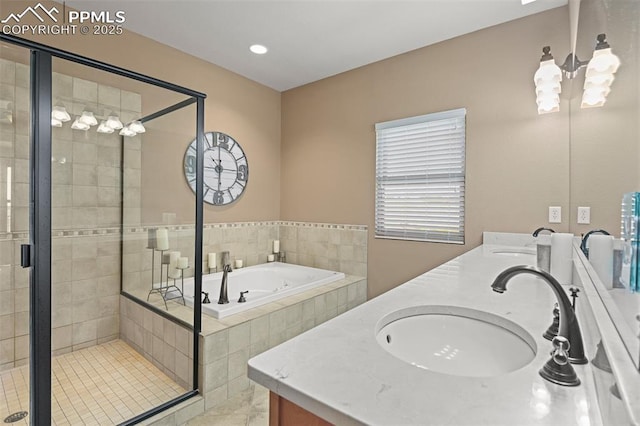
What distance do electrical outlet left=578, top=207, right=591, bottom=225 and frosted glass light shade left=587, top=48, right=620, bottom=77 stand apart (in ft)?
1.92

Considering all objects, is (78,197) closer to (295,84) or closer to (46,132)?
(46,132)

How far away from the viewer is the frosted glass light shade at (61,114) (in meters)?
1.82

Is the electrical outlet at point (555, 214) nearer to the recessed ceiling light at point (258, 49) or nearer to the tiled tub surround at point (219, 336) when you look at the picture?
the tiled tub surround at point (219, 336)

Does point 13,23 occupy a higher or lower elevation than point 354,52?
lower

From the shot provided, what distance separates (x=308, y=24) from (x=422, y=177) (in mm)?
1691

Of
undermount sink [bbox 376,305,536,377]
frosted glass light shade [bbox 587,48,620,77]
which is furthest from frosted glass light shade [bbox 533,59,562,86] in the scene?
undermount sink [bbox 376,305,536,377]

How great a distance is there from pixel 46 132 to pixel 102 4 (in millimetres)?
1511

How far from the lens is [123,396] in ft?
6.75

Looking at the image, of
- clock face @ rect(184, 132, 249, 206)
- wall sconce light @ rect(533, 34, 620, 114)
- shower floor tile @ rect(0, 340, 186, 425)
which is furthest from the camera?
clock face @ rect(184, 132, 249, 206)

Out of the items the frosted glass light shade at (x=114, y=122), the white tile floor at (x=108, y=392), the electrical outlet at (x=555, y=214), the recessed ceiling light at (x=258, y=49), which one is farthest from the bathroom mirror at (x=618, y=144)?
the frosted glass light shade at (x=114, y=122)

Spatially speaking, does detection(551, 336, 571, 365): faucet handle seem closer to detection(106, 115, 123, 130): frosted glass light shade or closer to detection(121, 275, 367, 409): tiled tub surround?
detection(121, 275, 367, 409): tiled tub surround

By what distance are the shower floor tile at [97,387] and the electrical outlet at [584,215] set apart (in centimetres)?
238

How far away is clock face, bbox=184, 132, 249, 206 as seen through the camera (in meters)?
3.42

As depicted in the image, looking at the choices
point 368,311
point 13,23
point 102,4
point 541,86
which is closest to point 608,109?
point 368,311
